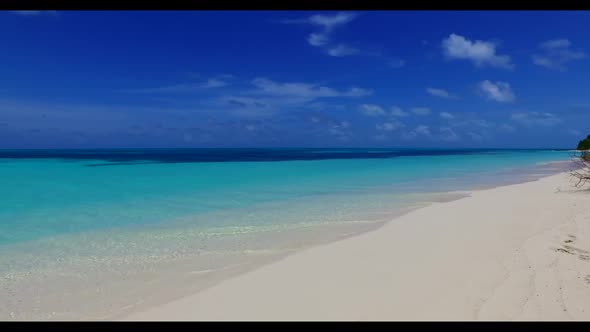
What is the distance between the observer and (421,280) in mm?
4230

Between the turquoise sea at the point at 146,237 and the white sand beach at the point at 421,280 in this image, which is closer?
the white sand beach at the point at 421,280

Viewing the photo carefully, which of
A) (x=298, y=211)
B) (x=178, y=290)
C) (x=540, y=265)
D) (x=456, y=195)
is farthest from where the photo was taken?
(x=456, y=195)

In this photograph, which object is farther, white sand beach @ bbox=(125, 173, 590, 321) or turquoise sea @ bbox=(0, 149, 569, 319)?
turquoise sea @ bbox=(0, 149, 569, 319)

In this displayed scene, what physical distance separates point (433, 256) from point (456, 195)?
299 inches

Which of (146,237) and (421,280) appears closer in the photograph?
(421,280)

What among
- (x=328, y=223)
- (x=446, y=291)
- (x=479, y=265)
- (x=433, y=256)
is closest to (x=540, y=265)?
(x=479, y=265)

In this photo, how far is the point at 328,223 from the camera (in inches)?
307

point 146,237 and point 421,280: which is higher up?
point 146,237

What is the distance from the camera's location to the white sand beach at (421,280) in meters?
3.49

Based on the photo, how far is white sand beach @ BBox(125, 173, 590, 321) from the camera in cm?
349

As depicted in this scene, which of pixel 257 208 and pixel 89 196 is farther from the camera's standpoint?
pixel 89 196

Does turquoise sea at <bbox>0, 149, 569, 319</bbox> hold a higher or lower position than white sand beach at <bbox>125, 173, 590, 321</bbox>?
higher

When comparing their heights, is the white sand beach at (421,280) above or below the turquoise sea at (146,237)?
below

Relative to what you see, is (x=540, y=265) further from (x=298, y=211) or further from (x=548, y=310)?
(x=298, y=211)
